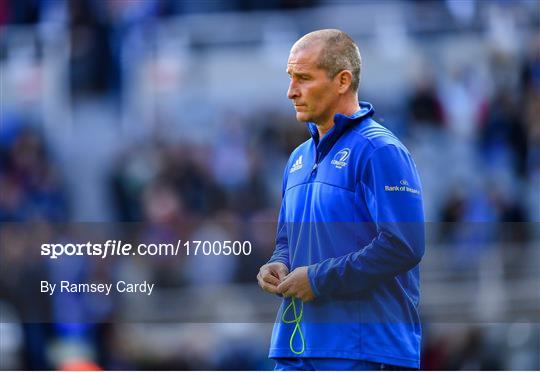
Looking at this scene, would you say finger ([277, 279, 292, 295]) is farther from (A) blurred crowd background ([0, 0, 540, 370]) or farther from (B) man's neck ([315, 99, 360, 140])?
(A) blurred crowd background ([0, 0, 540, 370])

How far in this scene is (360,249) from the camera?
400 cm

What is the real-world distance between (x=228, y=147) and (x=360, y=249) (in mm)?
6194

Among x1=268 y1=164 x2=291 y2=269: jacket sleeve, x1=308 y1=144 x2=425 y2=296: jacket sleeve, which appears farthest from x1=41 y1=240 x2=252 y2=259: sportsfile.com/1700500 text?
x1=308 y1=144 x2=425 y2=296: jacket sleeve

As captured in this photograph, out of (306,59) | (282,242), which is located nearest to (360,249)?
(282,242)

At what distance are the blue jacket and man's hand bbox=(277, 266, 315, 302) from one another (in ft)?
0.07

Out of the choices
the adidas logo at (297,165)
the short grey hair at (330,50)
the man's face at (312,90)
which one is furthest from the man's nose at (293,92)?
the adidas logo at (297,165)

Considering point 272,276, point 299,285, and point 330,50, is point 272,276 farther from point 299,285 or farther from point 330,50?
point 330,50

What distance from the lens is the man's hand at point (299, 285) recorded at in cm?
400

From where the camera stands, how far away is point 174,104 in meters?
10.9

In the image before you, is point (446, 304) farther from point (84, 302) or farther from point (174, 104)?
point (174, 104)

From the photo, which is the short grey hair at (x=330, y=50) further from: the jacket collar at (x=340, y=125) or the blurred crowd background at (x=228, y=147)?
the blurred crowd background at (x=228, y=147)

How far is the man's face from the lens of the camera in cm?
417

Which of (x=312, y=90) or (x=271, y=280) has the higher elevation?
(x=312, y=90)

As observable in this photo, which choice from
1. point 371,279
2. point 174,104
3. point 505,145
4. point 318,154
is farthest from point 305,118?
point 174,104
